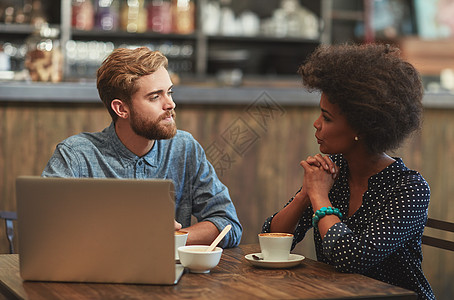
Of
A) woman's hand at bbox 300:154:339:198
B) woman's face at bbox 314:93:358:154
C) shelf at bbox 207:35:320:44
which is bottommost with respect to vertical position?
woman's hand at bbox 300:154:339:198

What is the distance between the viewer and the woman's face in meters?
1.77

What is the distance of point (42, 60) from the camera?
3.35 metres

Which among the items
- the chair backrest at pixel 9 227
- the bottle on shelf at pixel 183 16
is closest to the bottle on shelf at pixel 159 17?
the bottle on shelf at pixel 183 16

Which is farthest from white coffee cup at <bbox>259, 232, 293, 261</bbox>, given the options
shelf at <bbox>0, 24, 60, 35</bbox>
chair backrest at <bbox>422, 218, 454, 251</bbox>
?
shelf at <bbox>0, 24, 60, 35</bbox>

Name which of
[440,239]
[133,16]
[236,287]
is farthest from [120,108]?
[133,16]

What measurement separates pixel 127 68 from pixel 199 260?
724 mm

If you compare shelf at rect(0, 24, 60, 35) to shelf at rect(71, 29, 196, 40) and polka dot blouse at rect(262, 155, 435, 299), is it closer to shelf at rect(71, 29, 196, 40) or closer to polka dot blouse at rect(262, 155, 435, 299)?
shelf at rect(71, 29, 196, 40)

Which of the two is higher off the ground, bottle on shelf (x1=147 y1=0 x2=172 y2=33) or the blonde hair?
bottle on shelf (x1=147 y1=0 x2=172 y2=33)

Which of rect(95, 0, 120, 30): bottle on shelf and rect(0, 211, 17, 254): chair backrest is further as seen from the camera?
rect(95, 0, 120, 30): bottle on shelf

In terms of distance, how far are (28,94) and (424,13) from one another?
169 inches

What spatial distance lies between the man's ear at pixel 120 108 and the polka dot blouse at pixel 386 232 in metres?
0.68

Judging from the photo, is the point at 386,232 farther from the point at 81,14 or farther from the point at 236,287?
the point at 81,14

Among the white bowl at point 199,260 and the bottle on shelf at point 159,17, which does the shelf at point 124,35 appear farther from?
the white bowl at point 199,260

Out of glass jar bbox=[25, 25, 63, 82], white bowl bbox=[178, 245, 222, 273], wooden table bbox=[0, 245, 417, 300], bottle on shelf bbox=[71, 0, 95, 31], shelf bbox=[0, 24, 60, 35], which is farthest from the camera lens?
bottle on shelf bbox=[71, 0, 95, 31]
